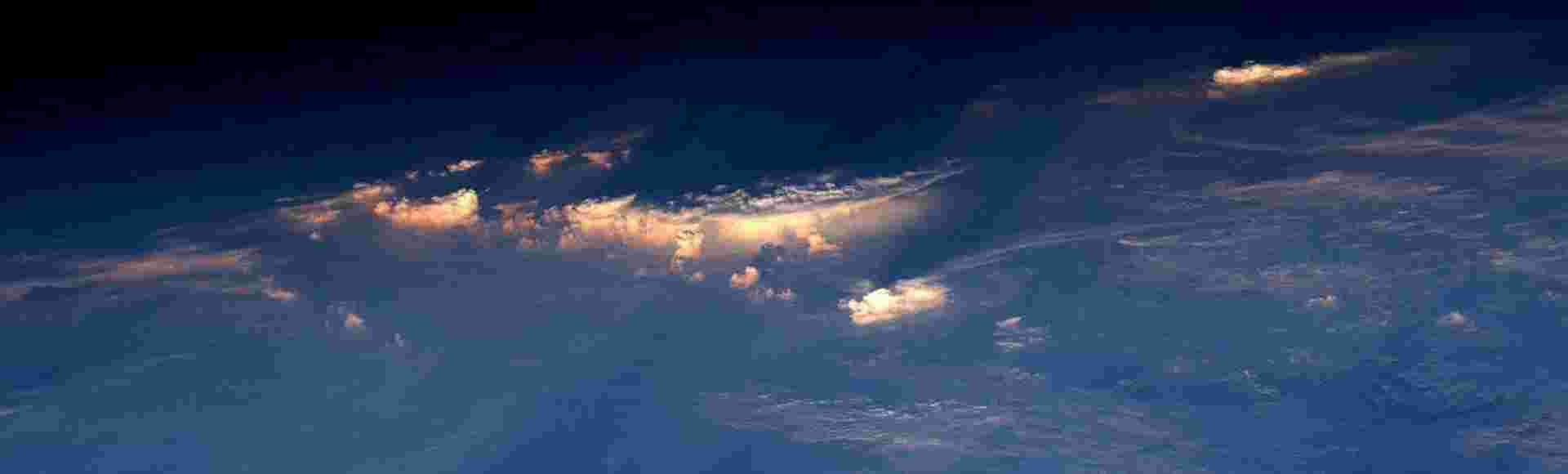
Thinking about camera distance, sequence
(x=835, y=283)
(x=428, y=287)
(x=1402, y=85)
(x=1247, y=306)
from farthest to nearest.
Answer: (x=1402, y=85) → (x=428, y=287) → (x=835, y=283) → (x=1247, y=306)

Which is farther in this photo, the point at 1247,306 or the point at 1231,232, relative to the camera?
the point at 1231,232

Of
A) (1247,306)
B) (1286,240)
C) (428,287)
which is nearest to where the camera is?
(1247,306)

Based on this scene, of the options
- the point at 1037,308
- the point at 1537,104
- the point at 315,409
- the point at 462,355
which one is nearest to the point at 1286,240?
the point at 1037,308

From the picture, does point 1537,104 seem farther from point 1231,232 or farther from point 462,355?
point 462,355

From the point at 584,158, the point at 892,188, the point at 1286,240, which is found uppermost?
the point at 584,158

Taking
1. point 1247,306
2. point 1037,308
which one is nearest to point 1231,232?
point 1247,306

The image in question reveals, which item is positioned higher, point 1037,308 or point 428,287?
point 428,287
